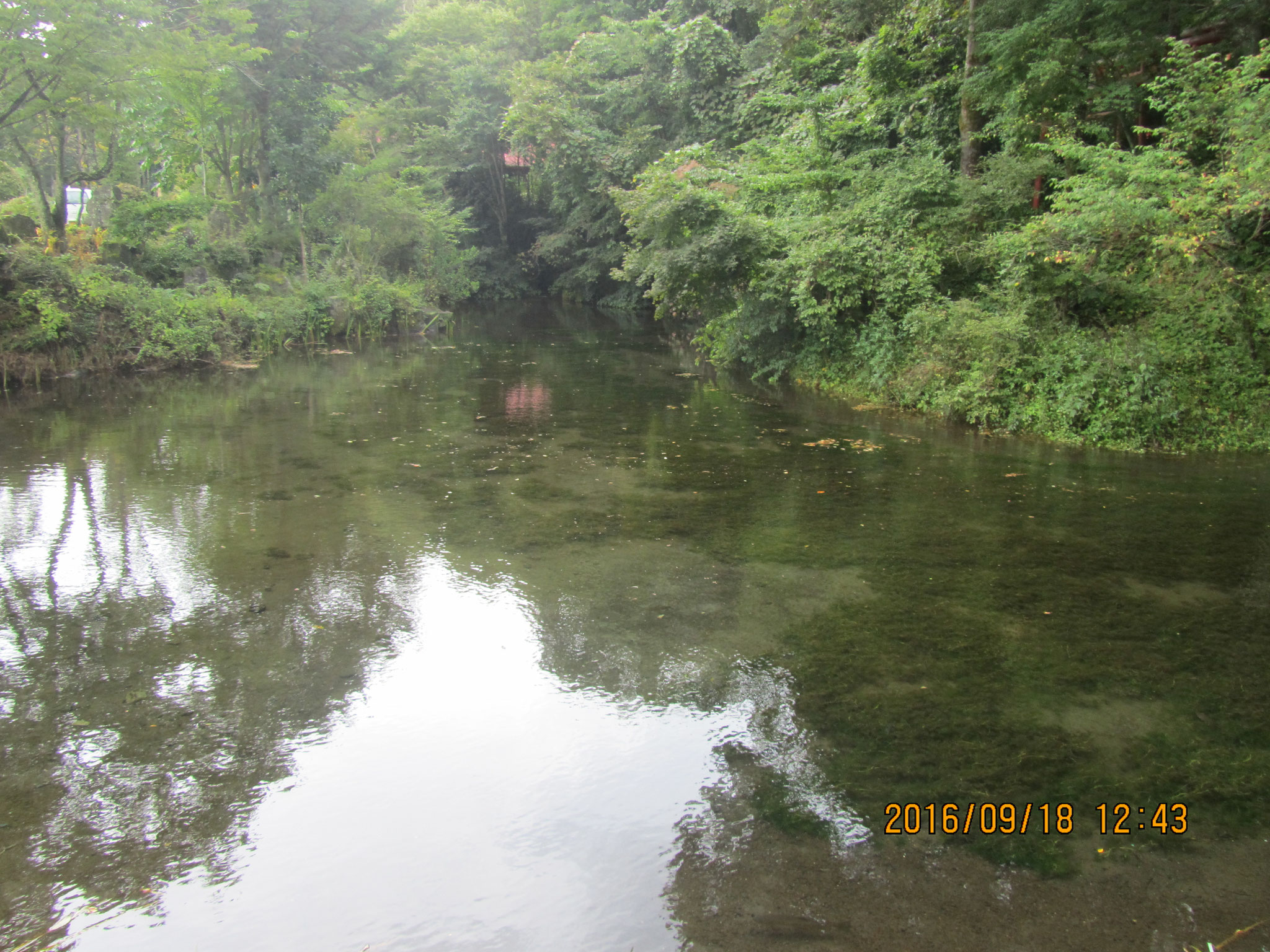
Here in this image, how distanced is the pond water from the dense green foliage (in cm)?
233

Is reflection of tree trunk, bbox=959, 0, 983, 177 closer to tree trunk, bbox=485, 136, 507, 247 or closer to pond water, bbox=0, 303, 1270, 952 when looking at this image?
pond water, bbox=0, 303, 1270, 952

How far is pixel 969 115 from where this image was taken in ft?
44.1

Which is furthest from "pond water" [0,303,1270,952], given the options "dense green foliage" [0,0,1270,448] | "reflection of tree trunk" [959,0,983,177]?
"reflection of tree trunk" [959,0,983,177]

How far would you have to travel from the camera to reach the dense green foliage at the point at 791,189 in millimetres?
9727

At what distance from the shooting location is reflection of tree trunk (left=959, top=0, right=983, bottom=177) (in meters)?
12.8

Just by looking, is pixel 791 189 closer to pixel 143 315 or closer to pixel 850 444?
pixel 850 444

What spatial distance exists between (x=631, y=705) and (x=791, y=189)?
13486mm

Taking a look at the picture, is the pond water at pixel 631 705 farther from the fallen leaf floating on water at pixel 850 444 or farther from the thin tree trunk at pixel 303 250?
the thin tree trunk at pixel 303 250

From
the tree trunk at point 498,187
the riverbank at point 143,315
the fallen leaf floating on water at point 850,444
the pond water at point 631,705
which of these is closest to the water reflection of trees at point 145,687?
the pond water at point 631,705

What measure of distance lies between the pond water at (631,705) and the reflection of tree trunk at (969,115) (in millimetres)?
6791

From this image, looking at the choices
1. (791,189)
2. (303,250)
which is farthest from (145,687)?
(303,250)

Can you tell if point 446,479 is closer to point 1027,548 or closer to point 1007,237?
point 1027,548

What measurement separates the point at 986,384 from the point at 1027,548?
4.94 metres

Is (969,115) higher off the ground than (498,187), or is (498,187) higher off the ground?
(498,187)
